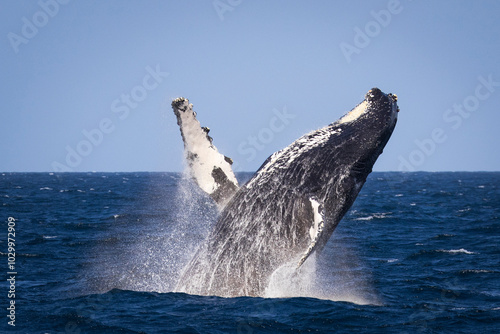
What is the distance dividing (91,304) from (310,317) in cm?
325

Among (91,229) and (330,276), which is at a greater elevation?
(91,229)

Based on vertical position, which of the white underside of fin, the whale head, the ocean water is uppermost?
the white underside of fin

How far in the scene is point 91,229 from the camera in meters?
18.7

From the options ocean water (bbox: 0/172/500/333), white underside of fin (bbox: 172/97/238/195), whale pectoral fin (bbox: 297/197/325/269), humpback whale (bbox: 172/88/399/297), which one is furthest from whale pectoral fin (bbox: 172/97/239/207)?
whale pectoral fin (bbox: 297/197/325/269)

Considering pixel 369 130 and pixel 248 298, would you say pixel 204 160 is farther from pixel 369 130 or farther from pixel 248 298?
pixel 369 130

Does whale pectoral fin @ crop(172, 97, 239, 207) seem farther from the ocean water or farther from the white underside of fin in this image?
the ocean water

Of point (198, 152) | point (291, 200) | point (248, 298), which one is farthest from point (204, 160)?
point (248, 298)

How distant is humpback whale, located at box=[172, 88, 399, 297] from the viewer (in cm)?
838

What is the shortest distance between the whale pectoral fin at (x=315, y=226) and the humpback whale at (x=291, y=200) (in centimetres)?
4

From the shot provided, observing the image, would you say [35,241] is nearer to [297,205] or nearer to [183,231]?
[183,231]

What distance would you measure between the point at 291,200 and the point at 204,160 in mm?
1636

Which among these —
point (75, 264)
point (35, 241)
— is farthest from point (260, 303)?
point (35, 241)

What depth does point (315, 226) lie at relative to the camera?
7863mm

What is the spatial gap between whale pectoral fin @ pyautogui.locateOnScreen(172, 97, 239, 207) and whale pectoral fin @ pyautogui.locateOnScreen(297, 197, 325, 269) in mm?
1411
